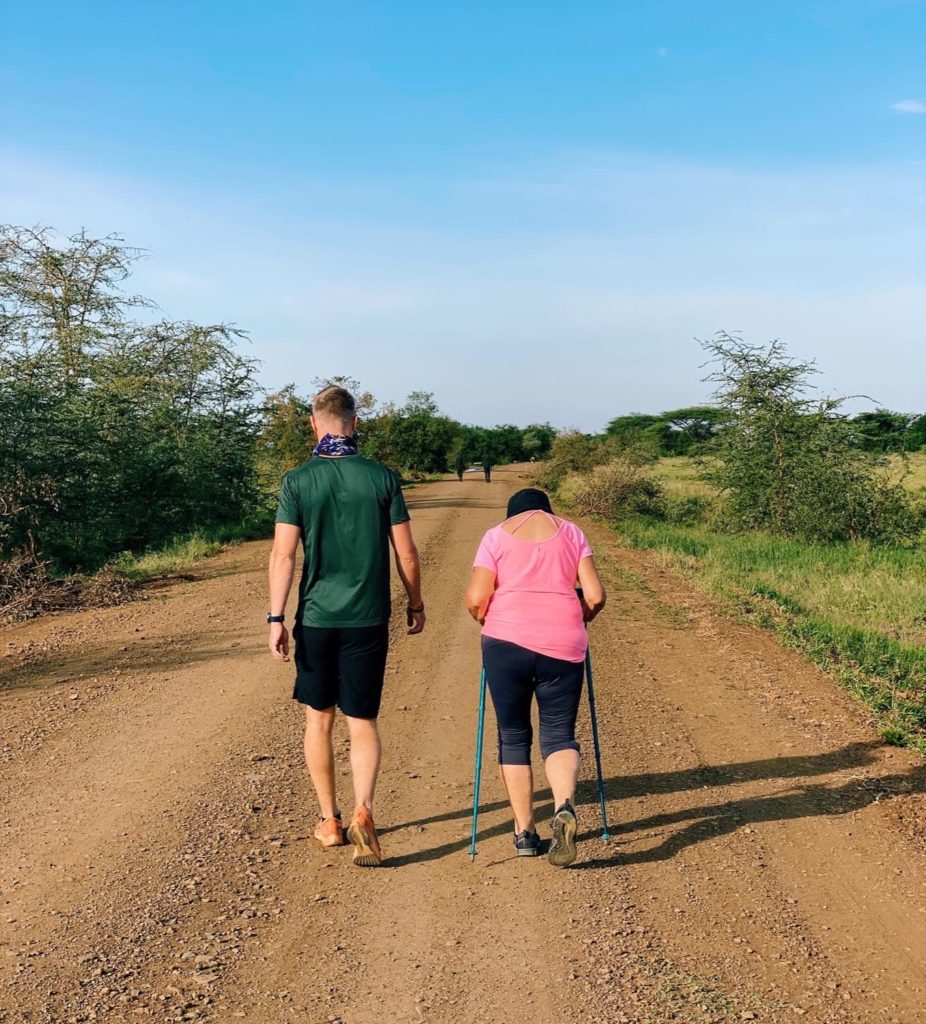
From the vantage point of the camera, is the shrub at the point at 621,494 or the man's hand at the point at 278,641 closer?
the man's hand at the point at 278,641

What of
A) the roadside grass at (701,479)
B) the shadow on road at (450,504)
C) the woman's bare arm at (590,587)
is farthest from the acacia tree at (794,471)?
the woman's bare arm at (590,587)

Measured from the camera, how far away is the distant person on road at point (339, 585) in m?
5.01

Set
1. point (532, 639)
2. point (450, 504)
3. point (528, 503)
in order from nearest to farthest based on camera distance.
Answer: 1. point (532, 639)
2. point (528, 503)
3. point (450, 504)

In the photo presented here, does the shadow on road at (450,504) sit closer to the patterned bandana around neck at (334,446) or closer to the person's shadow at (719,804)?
the person's shadow at (719,804)

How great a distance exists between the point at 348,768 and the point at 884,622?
7499mm

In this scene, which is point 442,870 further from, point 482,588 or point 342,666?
point 482,588

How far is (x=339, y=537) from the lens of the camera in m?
5.02

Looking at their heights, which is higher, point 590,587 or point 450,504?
point 590,587

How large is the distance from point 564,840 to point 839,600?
9279 mm

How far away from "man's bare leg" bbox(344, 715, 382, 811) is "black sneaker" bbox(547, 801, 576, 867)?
0.91 m

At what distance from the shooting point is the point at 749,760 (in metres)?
6.72

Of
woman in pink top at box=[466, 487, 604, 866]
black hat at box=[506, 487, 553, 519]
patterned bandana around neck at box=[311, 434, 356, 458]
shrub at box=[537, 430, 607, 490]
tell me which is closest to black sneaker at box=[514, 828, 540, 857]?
woman in pink top at box=[466, 487, 604, 866]

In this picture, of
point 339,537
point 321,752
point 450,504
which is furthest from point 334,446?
point 450,504

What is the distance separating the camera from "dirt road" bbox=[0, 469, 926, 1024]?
147 inches
